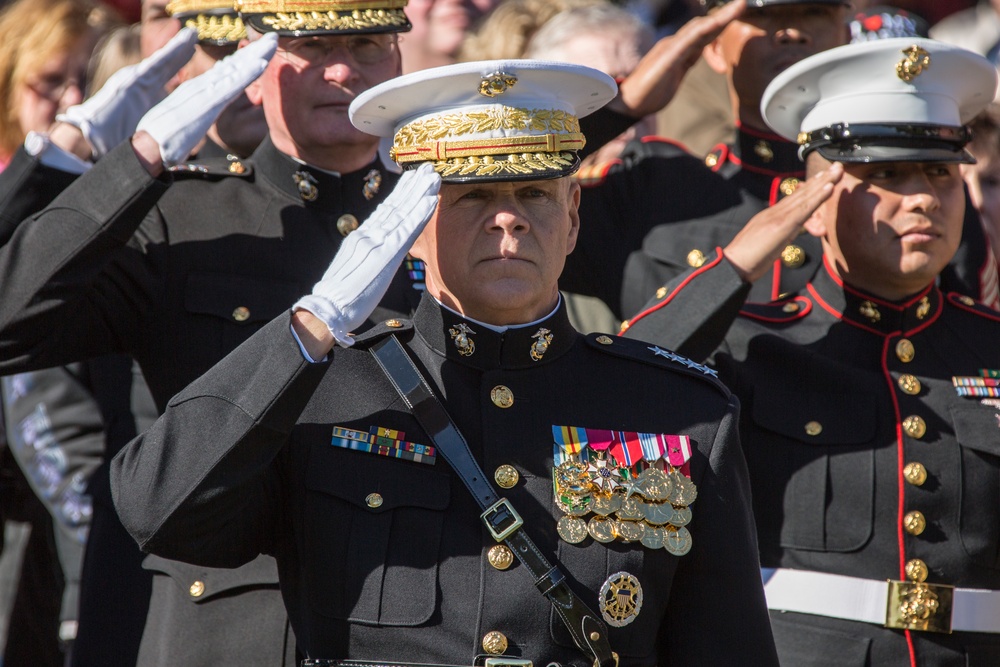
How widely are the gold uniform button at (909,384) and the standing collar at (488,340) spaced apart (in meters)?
1.21

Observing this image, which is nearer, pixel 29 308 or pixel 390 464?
pixel 390 464

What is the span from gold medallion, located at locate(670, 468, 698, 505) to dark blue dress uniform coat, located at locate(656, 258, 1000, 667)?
869 mm

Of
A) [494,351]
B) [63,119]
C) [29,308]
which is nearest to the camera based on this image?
[494,351]

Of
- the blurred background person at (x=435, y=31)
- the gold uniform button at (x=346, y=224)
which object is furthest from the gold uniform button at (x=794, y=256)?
the blurred background person at (x=435, y=31)

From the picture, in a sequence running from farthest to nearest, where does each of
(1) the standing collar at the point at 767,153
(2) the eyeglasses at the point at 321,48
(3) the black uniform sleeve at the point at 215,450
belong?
(1) the standing collar at the point at 767,153 → (2) the eyeglasses at the point at 321,48 → (3) the black uniform sleeve at the point at 215,450

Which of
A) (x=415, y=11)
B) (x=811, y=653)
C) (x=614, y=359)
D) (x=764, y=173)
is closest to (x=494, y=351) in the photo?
(x=614, y=359)

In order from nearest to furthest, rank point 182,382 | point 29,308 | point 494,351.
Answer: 1. point 494,351
2. point 29,308
3. point 182,382

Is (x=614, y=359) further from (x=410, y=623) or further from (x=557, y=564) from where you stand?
(x=410, y=623)

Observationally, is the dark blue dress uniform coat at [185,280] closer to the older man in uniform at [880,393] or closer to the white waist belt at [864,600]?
the older man in uniform at [880,393]

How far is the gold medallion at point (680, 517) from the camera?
9.48 ft

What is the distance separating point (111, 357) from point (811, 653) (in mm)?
2487

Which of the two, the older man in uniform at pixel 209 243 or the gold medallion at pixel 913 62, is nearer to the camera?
the older man in uniform at pixel 209 243

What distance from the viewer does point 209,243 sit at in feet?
12.0

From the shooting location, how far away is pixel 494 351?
301cm
